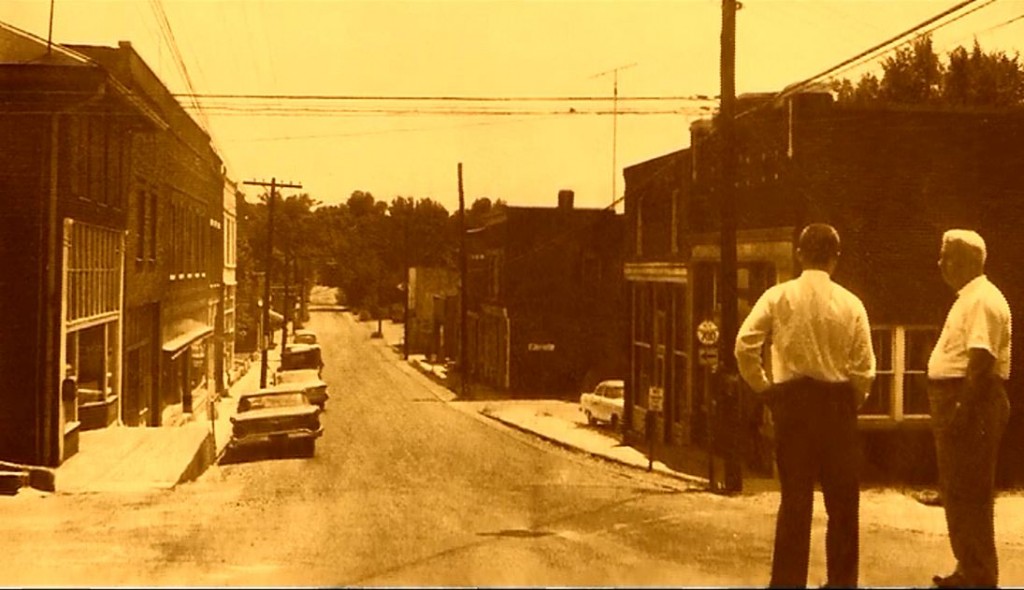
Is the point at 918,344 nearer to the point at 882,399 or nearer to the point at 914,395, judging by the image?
the point at 914,395

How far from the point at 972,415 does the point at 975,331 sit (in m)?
0.43

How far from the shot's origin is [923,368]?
22562 millimetres

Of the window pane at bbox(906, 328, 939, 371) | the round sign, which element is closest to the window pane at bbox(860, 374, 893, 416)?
the window pane at bbox(906, 328, 939, 371)

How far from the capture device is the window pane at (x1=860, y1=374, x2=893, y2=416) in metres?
22.4

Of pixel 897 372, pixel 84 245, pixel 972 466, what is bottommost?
pixel 897 372

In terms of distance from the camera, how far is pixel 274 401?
3045cm

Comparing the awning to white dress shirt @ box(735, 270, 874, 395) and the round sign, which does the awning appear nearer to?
the round sign

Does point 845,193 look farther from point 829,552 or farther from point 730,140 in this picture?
point 829,552

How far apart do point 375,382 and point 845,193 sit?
41.0 m

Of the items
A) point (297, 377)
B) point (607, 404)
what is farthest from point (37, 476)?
point (297, 377)

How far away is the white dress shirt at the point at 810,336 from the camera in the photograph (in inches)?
243

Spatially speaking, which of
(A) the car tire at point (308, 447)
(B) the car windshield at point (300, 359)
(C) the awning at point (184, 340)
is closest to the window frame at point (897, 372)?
(A) the car tire at point (308, 447)

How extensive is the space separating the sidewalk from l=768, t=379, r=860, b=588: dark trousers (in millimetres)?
13702

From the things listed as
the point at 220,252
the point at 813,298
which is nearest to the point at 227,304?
the point at 220,252
